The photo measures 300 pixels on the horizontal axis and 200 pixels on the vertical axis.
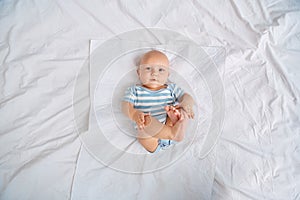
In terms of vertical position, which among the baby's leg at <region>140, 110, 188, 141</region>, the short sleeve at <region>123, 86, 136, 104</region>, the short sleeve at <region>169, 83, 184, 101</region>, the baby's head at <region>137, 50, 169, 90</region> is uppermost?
the baby's head at <region>137, 50, 169, 90</region>

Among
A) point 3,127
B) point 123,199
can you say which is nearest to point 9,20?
point 3,127

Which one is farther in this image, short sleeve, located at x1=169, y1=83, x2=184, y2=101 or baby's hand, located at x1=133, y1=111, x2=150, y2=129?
short sleeve, located at x1=169, y1=83, x2=184, y2=101

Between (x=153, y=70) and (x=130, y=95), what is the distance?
0.10m

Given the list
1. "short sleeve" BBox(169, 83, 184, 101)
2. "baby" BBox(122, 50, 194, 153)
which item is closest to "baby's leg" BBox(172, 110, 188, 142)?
"baby" BBox(122, 50, 194, 153)

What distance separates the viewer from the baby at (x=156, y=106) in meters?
0.74

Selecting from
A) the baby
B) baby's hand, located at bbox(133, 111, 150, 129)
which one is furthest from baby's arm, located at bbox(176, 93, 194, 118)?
baby's hand, located at bbox(133, 111, 150, 129)

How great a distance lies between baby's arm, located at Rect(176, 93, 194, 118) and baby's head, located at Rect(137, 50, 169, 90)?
8 centimetres

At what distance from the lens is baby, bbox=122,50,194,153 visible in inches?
29.0

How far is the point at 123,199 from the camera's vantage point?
70 cm

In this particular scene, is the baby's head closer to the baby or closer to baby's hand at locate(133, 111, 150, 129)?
the baby

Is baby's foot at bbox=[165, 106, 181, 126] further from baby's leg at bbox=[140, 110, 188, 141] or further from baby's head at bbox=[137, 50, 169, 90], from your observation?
baby's head at bbox=[137, 50, 169, 90]

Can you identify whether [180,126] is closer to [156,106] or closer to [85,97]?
[156,106]

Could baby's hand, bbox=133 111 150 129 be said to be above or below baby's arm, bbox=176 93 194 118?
below

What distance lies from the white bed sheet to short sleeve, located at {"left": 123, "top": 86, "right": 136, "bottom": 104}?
18cm
